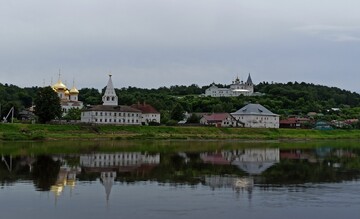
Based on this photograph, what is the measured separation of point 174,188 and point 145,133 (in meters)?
48.8

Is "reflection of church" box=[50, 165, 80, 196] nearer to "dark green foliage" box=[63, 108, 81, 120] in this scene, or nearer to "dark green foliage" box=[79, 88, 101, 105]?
"dark green foliage" box=[63, 108, 81, 120]

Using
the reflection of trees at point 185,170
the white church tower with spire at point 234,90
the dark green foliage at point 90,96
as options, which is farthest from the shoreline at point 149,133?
the white church tower with spire at point 234,90

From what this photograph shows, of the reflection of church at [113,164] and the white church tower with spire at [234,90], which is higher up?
the white church tower with spire at [234,90]

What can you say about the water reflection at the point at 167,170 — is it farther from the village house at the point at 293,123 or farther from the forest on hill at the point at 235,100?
the village house at the point at 293,123

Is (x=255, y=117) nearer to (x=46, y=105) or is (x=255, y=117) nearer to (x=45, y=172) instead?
(x=46, y=105)

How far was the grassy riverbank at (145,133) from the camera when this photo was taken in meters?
63.2

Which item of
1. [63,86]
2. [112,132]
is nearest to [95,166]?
[112,132]

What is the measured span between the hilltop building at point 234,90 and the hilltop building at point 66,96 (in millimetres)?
73784

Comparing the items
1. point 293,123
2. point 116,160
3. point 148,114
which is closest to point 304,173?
point 116,160

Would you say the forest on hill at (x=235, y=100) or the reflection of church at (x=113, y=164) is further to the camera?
the forest on hill at (x=235, y=100)

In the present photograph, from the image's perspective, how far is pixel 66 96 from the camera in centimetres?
10706

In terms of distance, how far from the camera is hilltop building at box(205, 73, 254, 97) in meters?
175

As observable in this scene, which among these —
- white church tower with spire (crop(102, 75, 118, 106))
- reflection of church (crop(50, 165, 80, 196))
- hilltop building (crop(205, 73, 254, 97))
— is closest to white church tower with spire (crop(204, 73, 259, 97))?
hilltop building (crop(205, 73, 254, 97))

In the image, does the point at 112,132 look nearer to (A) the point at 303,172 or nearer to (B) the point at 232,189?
(A) the point at 303,172
